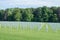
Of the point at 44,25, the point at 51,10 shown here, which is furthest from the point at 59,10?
the point at 44,25

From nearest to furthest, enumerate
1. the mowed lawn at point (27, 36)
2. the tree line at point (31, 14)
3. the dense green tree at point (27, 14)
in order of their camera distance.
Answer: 1. the mowed lawn at point (27, 36)
2. the tree line at point (31, 14)
3. the dense green tree at point (27, 14)

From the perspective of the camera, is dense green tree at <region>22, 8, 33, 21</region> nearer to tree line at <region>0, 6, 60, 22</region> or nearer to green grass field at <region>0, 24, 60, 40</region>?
tree line at <region>0, 6, 60, 22</region>

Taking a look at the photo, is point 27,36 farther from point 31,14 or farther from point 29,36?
point 31,14

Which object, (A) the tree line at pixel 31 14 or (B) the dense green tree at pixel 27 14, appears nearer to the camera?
(A) the tree line at pixel 31 14

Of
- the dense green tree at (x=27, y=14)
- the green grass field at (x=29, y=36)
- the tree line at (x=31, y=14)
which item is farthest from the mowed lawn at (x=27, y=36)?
the dense green tree at (x=27, y=14)

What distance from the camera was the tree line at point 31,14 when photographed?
32.6 m

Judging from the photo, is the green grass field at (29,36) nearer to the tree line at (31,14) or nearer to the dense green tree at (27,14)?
the tree line at (31,14)

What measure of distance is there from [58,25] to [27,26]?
3952mm

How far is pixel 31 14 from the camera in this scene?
34.0 metres

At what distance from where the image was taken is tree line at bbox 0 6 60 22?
107 ft

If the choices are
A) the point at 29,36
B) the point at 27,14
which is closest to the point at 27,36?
the point at 29,36

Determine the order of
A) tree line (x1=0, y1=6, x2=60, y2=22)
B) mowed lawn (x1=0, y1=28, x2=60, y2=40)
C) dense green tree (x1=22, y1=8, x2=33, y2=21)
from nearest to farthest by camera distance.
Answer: mowed lawn (x1=0, y1=28, x2=60, y2=40) → tree line (x1=0, y1=6, x2=60, y2=22) → dense green tree (x1=22, y1=8, x2=33, y2=21)

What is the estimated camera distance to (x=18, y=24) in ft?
74.2

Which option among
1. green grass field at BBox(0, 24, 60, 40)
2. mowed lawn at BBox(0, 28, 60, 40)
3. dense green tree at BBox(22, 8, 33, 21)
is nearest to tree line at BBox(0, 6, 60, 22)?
dense green tree at BBox(22, 8, 33, 21)
